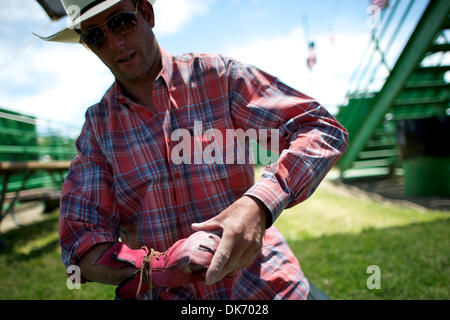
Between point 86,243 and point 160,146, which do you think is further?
point 160,146

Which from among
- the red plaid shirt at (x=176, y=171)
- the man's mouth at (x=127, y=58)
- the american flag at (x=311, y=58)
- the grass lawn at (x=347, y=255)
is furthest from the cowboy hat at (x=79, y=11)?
the american flag at (x=311, y=58)

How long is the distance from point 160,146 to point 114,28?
0.55m

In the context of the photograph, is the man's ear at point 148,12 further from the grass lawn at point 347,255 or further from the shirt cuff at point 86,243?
the grass lawn at point 347,255

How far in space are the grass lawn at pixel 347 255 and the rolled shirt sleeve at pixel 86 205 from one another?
1.77m

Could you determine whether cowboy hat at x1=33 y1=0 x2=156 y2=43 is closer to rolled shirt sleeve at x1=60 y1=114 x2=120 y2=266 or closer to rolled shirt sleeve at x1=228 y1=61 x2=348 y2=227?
rolled shirt sleeve at x1=60 y1=114 x2=120 y2=266

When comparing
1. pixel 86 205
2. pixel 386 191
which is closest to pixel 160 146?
pixel 86 205

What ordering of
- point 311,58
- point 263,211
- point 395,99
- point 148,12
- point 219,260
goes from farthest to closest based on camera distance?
point 311,58
point 395,99
point 148,12
point 263,211
point 219,260

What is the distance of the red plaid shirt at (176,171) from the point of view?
1.23 meters

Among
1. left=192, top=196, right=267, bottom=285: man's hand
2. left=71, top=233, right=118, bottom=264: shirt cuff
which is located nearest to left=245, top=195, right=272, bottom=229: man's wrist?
left=192, top=196, right=267, bottom=285: man's hand

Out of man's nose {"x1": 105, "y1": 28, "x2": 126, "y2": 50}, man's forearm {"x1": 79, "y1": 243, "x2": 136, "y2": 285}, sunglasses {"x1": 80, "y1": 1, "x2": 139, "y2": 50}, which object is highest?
sunglasses {"x1": 80, "y1": 1, "x2": 139, "y2": 50}

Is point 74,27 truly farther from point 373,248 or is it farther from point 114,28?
point 373,248

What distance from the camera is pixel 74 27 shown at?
1.34m

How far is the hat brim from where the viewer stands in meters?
1.21
